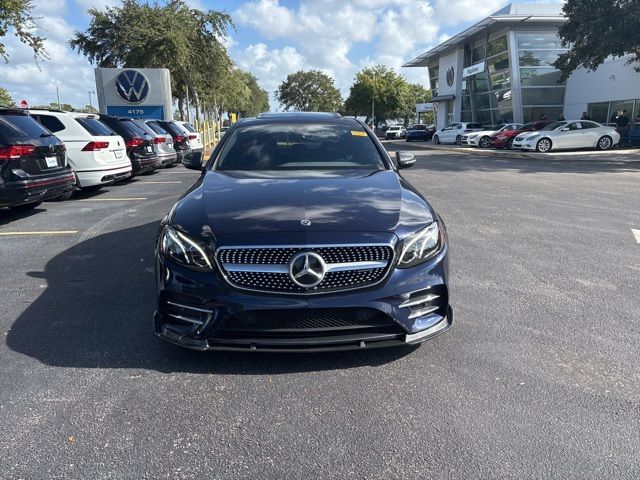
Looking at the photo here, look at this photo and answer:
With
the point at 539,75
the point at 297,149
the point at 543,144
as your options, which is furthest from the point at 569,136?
the point at 297,149

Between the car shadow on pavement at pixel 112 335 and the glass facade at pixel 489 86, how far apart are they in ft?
122

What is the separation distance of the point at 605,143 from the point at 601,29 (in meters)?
6.28

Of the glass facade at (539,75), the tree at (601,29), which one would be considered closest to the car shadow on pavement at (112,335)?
the tree at (601,29)

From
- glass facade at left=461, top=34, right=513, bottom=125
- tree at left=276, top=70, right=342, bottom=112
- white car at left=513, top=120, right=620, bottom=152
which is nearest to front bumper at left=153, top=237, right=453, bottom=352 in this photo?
white car at left=513, top=120, right=620, bottom=152

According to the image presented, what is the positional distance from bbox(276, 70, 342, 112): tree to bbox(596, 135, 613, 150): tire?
8423 cm

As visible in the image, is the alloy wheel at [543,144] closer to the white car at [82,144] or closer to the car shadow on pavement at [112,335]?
the white car at [82,144]

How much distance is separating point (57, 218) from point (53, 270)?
3254 millimetres

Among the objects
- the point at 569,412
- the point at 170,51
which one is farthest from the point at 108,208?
the point at 170,51

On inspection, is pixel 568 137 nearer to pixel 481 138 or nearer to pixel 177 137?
pixel 481 138

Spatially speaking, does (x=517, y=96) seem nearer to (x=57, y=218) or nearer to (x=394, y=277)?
(x=57, y=218)

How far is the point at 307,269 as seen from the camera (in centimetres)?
292

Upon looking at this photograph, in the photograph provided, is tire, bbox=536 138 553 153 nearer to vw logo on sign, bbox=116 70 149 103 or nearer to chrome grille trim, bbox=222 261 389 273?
vw logo on sign, bbox=116 70 149 103

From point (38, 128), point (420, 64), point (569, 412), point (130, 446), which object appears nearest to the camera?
point (130, 446)

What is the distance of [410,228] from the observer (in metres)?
3.18
